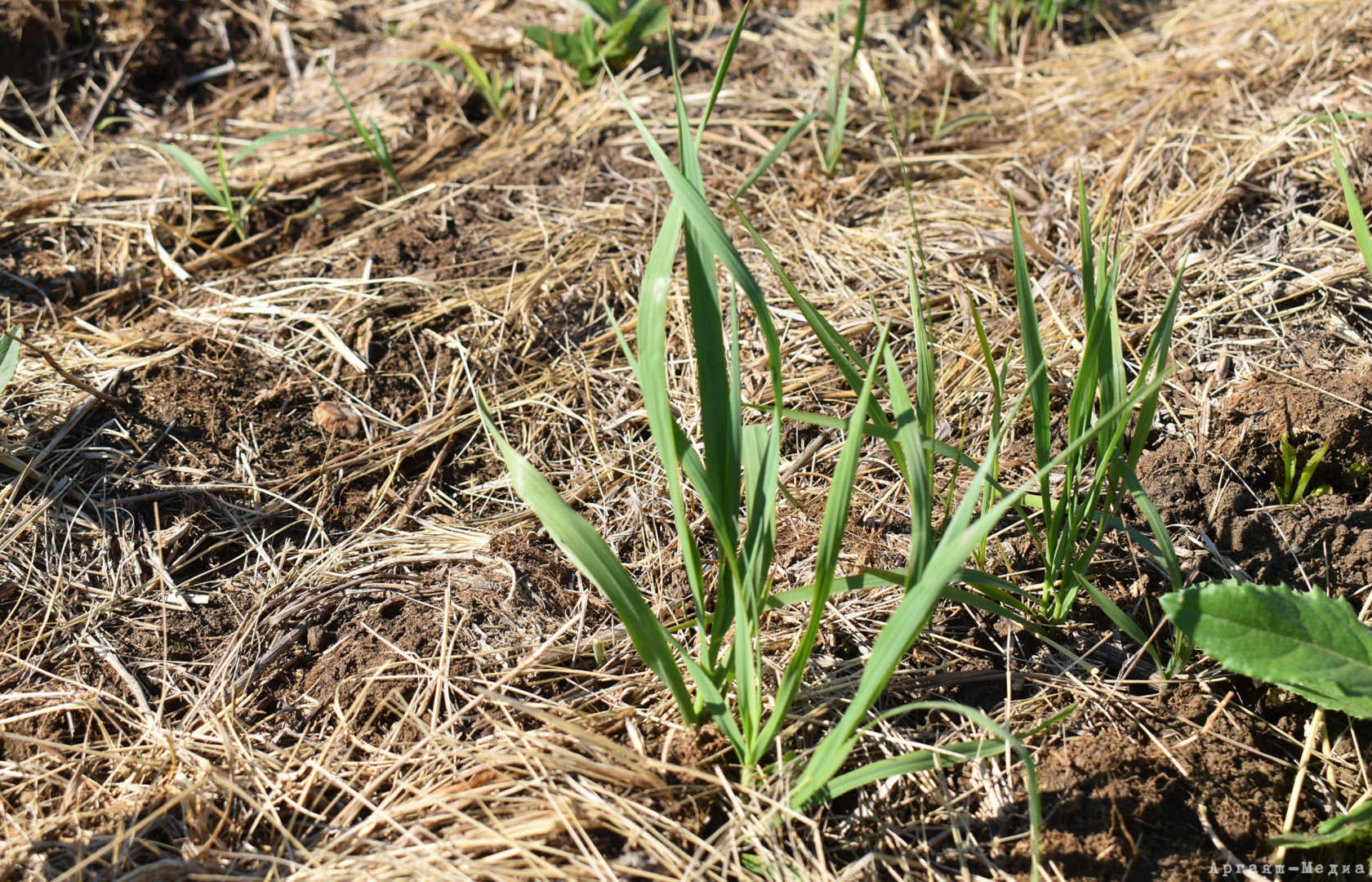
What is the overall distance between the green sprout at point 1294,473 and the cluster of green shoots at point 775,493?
1.28ft

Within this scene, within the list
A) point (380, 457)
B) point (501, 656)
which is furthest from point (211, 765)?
point (380, 457)

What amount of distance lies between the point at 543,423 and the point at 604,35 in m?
1.22

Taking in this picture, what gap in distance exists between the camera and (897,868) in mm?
1050

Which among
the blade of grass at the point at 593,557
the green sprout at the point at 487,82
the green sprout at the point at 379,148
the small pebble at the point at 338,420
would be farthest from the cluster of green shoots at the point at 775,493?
the green sprout at the point at 487,82

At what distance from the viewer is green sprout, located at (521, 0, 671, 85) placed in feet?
7.71

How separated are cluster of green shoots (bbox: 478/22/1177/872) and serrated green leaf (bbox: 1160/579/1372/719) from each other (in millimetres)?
98

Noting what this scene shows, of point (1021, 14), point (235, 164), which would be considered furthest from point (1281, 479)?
point (235, 164)

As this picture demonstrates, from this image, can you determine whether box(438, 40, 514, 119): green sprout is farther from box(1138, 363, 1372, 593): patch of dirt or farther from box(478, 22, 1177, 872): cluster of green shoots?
box(1138, 363, 1372, 593): patch of dirt

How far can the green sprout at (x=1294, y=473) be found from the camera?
138 centimetres

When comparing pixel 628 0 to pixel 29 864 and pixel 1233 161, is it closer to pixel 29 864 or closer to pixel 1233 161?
pixel 1233 161

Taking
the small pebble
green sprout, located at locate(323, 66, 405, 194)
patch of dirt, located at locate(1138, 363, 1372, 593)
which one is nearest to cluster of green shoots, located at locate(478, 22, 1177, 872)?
patch of dirt, located at locate(1138, 363, 1372, 593)

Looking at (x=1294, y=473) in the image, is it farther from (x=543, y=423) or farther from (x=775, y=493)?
(x=543, y=423)

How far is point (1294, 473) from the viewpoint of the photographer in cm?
143

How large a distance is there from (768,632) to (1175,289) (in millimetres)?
670
